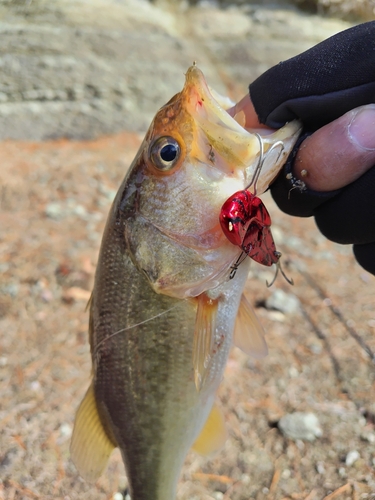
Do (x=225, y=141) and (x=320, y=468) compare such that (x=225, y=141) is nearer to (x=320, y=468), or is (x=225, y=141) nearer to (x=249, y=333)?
(x=249, y=333)

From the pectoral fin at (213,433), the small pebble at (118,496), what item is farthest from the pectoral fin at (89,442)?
the small pebble at (118,496)

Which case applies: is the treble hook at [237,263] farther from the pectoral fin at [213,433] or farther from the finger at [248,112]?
the pectoral fin at [213,433]

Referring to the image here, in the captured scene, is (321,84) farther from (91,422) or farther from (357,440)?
(357,440)

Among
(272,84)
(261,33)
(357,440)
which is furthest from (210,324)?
(261,33)

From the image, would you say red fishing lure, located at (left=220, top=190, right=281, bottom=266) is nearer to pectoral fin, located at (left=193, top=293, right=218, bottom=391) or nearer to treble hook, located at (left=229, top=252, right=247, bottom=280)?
treble hook, located at (left=229, top=252, right=247, bottom=280)

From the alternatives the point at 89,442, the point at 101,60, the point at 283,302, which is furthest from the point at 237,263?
the point at 101,60

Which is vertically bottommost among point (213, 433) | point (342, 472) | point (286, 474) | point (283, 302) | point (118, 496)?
point (118, 496)

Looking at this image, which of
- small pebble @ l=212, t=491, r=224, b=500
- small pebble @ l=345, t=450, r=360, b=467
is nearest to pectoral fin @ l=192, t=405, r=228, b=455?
small pebble @ l=212, t=491, r=224, b=500
